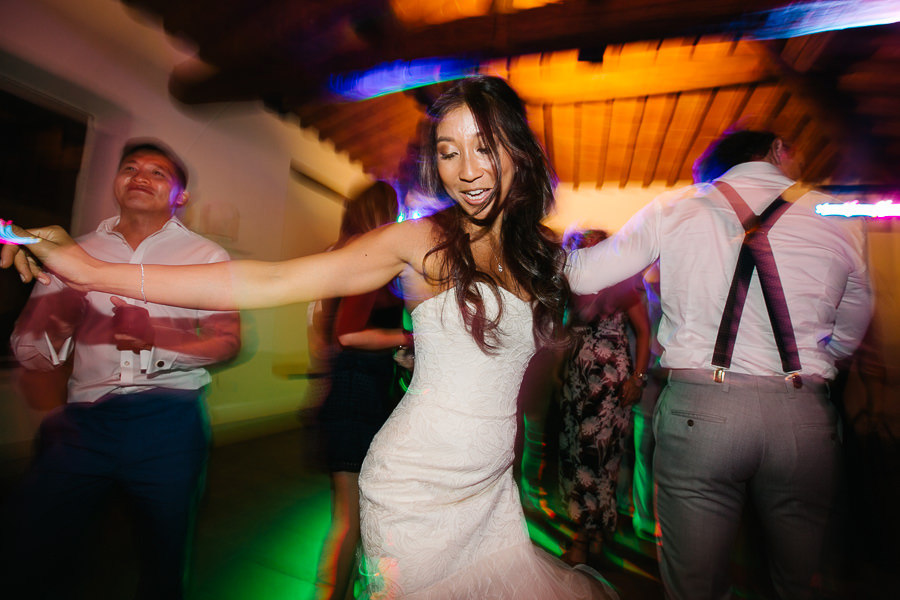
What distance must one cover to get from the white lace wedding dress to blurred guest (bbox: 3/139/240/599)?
80cm

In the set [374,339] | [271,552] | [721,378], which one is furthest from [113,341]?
[721,378]

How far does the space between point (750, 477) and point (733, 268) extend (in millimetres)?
661

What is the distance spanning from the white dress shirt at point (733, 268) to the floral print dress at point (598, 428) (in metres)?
1.27

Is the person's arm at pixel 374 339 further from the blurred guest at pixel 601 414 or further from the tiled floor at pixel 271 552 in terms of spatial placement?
the blurred guest at pixel 601 414

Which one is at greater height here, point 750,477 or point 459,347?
point 459,347

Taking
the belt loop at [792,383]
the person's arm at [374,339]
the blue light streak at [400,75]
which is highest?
the blue light streak at [400,75]

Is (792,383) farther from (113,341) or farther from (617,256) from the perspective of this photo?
(113,341)

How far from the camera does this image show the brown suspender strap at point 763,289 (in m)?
1.33

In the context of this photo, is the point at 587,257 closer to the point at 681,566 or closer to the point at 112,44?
the point at 681,566

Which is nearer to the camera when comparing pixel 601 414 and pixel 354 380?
pixel 354 380

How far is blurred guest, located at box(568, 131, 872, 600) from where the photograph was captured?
1.30 meters

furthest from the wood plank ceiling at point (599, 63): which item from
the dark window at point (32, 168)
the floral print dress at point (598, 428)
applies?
the floral print dress at point (598, 428)

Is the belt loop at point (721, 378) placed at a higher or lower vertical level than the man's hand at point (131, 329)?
lower

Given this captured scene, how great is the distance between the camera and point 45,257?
0.79 meters
